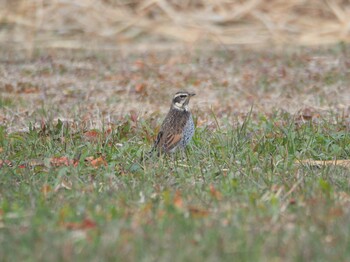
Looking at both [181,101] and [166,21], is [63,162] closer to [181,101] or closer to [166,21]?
[181,101]

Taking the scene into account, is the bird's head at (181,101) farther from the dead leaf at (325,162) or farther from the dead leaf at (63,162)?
the dead leaf at (325,162)

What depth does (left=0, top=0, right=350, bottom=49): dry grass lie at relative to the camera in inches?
699

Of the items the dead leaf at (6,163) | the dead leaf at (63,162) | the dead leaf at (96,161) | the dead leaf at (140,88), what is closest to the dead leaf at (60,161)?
the dead leaf at (63,162)

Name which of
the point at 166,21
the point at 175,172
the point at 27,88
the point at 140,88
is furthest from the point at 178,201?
the point at 166,21

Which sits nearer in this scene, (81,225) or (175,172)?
(81,225)

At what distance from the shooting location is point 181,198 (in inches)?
235

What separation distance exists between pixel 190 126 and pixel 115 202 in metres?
2.28

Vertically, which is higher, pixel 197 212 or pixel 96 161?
pixel 197 212

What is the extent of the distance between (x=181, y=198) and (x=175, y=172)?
1194 mm

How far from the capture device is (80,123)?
362 inches

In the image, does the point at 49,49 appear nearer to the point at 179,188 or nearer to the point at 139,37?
the point at 139,37

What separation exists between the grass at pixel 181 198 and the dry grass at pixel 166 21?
8885mm

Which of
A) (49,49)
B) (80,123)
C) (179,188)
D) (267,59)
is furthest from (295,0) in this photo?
(179,188)

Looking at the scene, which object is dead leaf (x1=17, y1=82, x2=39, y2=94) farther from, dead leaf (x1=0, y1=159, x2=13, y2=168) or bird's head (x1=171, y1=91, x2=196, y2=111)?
dead leaf (x1=0, y1=159, x2=13, y2=168)
